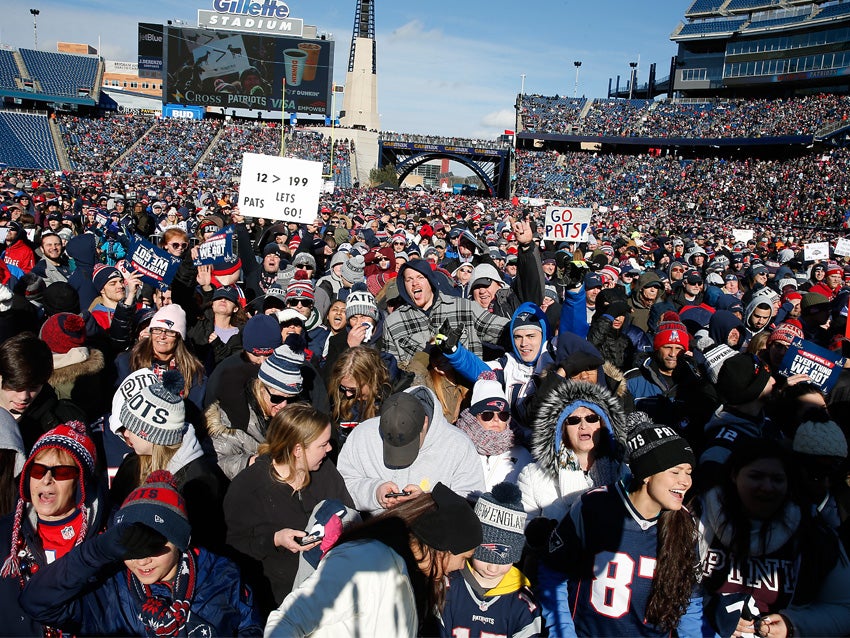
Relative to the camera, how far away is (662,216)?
147 feet

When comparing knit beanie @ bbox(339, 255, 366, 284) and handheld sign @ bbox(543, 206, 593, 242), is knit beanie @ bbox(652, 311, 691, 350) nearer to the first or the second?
knit beanie @ bbox(339, 255, 366, 284)

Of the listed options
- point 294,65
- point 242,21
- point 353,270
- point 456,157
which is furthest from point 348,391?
point 456,157

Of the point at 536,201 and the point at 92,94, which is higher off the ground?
the point at 92,94

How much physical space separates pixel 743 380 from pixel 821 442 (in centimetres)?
49

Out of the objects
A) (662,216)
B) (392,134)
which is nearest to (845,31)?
(662,216)

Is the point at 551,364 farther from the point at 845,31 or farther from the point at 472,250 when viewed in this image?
the point at 845,31

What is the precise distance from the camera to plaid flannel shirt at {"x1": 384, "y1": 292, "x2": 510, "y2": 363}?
5.07 m

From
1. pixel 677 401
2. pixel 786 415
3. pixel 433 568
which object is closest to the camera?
pixel 433 568

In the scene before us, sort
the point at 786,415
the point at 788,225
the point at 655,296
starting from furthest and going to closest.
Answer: the point at 788,225 → the point at 655,296 → the point at 786,415

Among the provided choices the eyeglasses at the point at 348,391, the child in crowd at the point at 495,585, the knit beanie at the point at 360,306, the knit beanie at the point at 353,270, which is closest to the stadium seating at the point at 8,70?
the knit beanie at the point at 353,270

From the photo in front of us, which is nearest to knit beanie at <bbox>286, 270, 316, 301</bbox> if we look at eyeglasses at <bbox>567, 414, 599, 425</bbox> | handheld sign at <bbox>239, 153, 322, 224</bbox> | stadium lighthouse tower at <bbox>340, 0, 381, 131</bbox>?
eyeglasses at <bbox>567, 414, 599, 425</bbox>

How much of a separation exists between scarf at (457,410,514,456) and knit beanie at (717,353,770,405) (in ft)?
4.10

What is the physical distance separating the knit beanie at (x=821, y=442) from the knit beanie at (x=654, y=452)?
115 cm

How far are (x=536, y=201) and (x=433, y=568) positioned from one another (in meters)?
47.3
